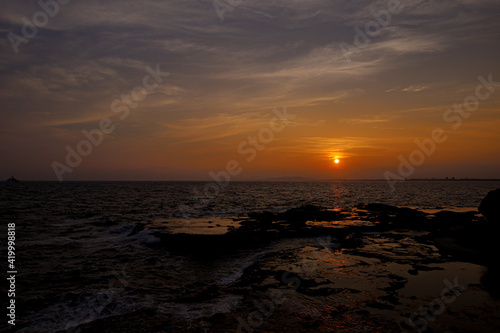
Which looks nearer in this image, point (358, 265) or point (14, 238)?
point (358, 265)

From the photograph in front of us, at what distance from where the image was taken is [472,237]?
1927 centimetres

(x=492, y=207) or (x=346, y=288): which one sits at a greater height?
(x=492, y=207)

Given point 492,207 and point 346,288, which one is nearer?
point 346,288

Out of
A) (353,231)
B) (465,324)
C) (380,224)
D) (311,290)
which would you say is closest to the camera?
(465,324)

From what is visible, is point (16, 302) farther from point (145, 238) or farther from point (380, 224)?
point (380, 224)

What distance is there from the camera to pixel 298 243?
2128 cm

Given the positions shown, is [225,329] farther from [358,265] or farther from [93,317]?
[358,265]

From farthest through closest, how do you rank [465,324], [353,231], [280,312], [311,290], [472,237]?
[353,231]
[472,237]
[311,290]
[280,312]
[465,324]

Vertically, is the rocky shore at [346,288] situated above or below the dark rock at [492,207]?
below

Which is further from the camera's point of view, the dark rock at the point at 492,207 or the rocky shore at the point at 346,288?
the dark rock at the point at 492,207

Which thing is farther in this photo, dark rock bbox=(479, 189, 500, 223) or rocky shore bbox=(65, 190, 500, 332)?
dark rock bbox=(479, 189, 500, 223)

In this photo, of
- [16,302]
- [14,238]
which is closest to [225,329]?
[16,302]

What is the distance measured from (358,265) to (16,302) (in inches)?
573

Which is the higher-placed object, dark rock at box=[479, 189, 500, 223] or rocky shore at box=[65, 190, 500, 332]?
dark rock at box=[479, 189, 500, 223]
